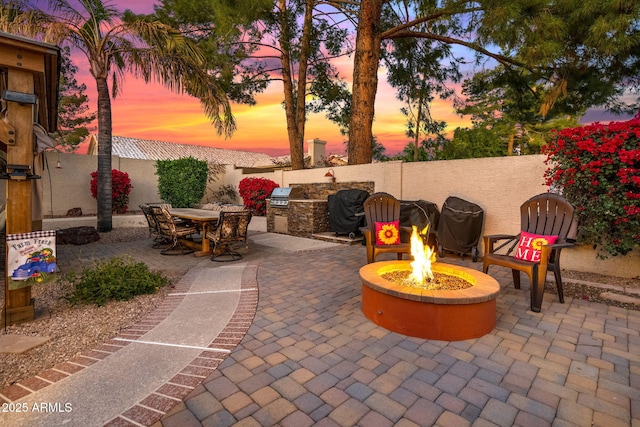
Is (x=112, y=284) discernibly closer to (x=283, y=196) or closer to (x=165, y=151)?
(x=283, y=196)

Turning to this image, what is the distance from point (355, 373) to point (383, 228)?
3.10 metres

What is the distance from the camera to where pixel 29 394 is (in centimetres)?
188

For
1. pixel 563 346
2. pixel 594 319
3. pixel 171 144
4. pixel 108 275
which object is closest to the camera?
pixel 563 346

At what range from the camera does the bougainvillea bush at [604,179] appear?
12.4ft

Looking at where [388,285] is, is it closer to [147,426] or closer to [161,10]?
[147,426]

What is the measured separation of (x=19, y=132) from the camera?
2.88 meters

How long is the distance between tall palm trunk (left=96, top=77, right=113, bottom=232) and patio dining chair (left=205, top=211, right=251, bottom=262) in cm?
433

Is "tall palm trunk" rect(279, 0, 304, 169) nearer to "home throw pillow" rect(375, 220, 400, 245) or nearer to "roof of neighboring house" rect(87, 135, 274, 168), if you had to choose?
"roof of neighboring house" rect(87, 135, 274, 168)

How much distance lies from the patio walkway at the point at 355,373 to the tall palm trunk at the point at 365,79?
620 centimetres

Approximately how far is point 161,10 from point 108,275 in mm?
9557

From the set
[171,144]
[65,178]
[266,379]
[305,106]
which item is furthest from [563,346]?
[171,144]

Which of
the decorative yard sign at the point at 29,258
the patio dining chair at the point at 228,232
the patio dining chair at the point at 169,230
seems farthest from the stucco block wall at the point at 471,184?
the decorative yard sign at the point at 29,258

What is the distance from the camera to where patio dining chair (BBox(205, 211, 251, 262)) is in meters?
5.48

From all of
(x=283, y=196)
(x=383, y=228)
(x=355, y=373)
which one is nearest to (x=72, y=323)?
(x=355, y=373)
